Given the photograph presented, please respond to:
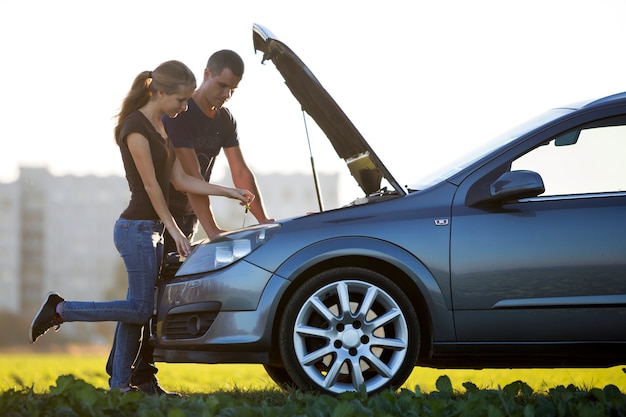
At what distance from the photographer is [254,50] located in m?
7.38

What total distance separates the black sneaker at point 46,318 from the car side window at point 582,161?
2944 mm

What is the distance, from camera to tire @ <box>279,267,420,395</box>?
6016mm

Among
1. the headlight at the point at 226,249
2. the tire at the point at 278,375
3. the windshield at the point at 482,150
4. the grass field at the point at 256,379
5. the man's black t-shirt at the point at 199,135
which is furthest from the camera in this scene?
the man's black t-shirt at the point at 199,135

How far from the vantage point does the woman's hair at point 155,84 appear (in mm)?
6701

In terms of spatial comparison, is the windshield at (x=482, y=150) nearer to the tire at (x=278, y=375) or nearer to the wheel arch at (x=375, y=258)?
the wheel arch at (x=375, y=258)

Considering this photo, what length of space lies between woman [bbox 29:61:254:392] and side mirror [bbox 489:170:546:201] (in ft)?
5.34

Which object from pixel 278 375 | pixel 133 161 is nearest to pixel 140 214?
pixel 133 161

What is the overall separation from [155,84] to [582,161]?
2.63 metres

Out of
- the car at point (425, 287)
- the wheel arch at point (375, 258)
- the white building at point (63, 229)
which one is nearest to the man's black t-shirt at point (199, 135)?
the car at point (425, 287)

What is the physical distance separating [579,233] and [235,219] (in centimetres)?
12931

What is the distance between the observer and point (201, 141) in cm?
762

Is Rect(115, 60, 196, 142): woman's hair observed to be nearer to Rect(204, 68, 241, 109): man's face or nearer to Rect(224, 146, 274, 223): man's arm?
Rect(204, 68, 241, 109): man's face

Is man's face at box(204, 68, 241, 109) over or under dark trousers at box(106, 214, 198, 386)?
over

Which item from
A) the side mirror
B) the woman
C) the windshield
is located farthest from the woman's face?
the side mirror
